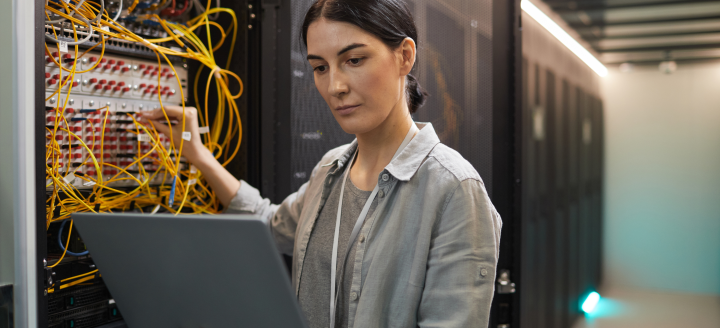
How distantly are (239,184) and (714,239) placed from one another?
5.01 ft

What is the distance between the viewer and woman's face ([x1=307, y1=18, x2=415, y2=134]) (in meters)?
1.00

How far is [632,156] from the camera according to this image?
5.34 feet

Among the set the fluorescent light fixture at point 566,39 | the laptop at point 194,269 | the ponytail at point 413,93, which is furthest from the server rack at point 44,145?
the fluorescent light fixture at point 566,39

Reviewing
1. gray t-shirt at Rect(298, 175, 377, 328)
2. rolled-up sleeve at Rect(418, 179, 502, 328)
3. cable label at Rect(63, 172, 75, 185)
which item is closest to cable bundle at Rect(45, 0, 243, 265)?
cable label at Rect(63, 172, 75, 185)

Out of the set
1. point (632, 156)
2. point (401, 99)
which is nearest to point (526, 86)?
point (632, 156)

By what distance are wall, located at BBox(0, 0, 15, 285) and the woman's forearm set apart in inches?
21.1

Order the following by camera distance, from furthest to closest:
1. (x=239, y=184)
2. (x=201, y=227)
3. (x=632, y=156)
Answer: (x=632, y=156), (x=239, y=184), (x=201, y=227)

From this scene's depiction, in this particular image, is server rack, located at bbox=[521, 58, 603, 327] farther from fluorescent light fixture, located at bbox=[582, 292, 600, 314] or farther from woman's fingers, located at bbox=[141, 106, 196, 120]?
woman's fingers, located at bbox=[141, 106, 196, 120]

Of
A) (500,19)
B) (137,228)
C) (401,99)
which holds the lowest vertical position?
(137,228)

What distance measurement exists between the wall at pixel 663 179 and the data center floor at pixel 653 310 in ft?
0.09

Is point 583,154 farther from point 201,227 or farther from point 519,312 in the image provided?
point 201,227

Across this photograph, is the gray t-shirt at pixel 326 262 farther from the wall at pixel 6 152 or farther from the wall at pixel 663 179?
the wall at pixel 663 179

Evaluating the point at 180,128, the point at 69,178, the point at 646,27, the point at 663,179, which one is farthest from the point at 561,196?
the point at 69,178

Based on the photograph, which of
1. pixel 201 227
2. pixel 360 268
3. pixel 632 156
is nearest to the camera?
pixel 201 227
